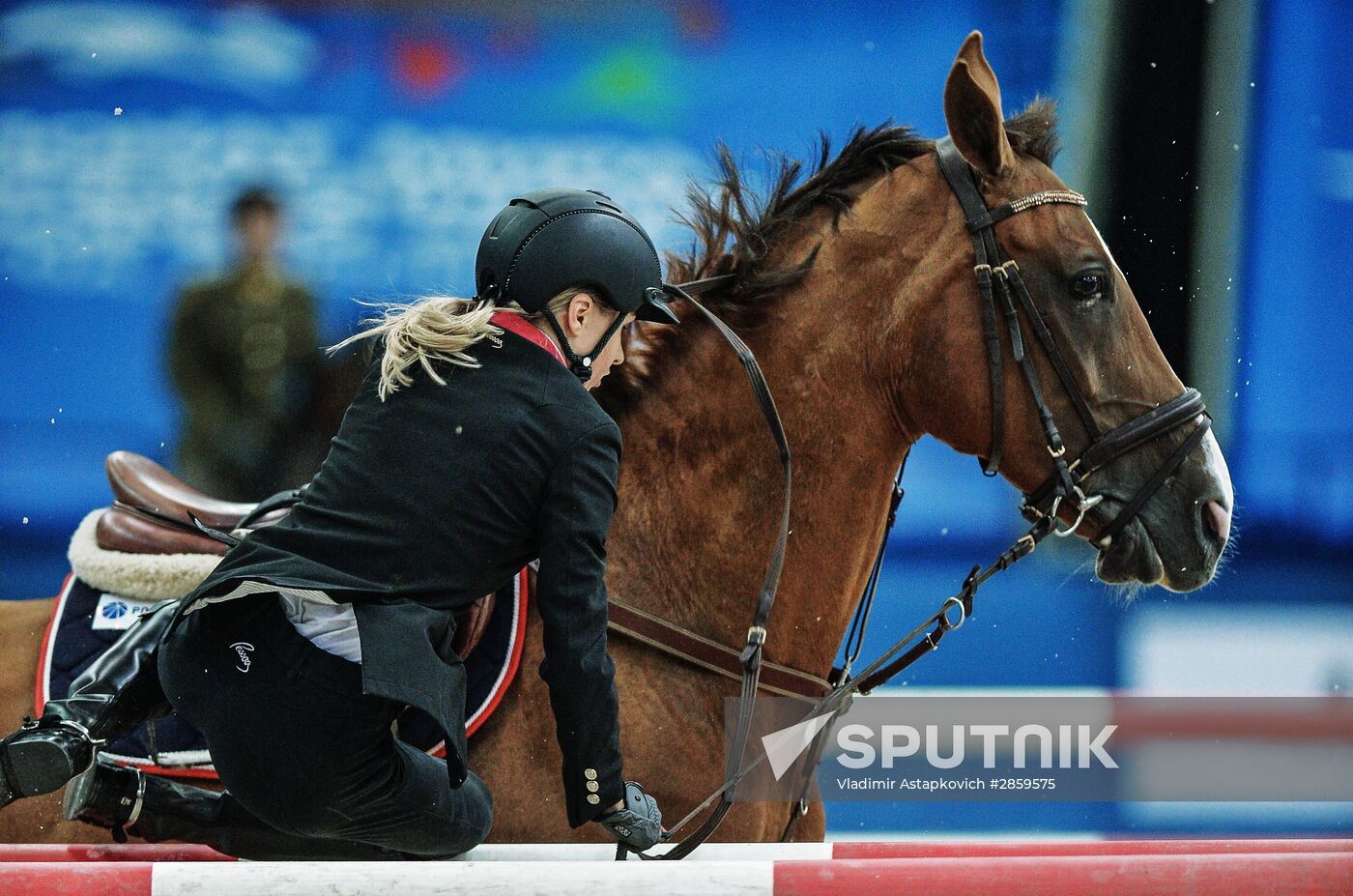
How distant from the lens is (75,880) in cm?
168

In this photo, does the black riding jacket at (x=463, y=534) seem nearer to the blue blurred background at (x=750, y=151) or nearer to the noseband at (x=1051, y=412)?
the noseband at (x=1051, y=412)

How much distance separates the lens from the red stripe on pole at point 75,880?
1.67m

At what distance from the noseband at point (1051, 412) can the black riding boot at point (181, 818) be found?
4.44ft

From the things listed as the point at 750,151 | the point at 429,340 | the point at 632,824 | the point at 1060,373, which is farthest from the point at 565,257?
the point at 750,151

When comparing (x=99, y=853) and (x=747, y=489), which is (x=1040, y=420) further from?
(x=99, y=853)

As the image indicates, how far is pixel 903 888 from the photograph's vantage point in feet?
5.51

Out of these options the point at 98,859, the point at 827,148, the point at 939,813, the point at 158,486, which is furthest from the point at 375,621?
the point at 939,813

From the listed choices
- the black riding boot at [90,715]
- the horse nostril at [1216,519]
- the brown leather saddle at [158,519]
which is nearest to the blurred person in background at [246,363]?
the brown leather saddle at [158,519]

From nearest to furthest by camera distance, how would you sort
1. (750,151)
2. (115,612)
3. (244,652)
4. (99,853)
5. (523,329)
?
(244,652), (523,329), (99,853), (115,612), (750,151)

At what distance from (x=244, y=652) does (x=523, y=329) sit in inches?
25.0

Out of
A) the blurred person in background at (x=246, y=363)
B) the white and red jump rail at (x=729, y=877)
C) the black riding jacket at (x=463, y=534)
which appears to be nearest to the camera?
the white and red jump rail at (x=729, y=877)

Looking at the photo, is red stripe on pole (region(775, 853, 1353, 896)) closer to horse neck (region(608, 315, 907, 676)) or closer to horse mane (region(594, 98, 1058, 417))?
horse neck (region(608, 315, 907, 676))

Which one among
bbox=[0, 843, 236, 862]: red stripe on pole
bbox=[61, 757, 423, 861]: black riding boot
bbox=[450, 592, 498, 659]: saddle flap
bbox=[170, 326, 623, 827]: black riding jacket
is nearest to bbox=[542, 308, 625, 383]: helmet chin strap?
bbox=[170, 326, 623, 827]: black riding jacket

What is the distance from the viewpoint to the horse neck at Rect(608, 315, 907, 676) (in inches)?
94.0
